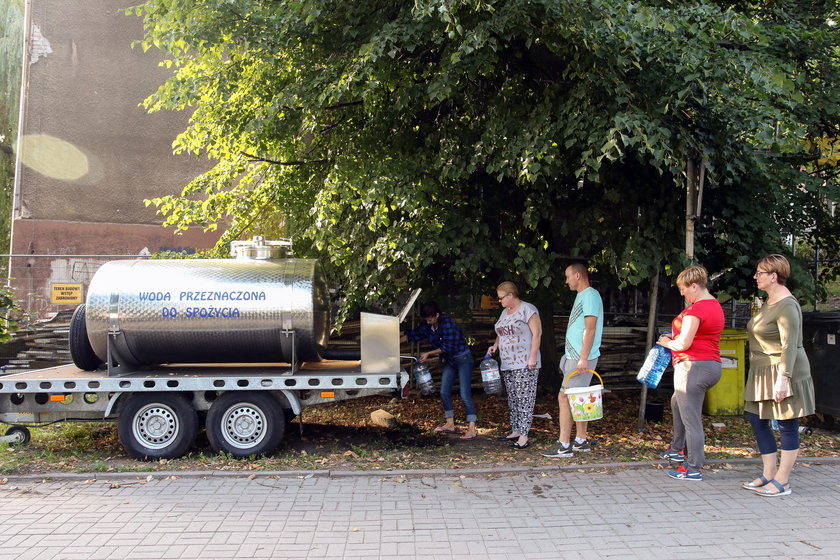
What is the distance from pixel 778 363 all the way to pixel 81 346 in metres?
6.69

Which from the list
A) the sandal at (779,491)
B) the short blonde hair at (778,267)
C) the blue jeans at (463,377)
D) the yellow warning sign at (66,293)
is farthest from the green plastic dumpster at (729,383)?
the yellow warning sign at (66,293)

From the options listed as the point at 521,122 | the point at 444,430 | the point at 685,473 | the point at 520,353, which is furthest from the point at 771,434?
the point at 521,122

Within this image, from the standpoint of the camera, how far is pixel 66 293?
1323cm

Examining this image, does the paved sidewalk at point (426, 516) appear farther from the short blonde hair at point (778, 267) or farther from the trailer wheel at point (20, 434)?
the short blonde hair at point (778, 267)

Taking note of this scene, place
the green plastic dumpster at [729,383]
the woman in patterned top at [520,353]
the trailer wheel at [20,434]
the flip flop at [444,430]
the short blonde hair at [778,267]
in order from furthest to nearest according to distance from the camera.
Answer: the green plastic dumpster at [729,383] → the flip flop at [444,430] → the trailer wheel at [20,434] → the woman in patterned top at [520,353] → the short blonde hair at [778,267]

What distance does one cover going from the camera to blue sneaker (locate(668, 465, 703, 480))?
5891 mm

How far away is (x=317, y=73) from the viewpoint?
752cm

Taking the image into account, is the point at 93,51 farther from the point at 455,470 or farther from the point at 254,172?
the point at 455,470

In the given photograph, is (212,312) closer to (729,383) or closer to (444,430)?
(444,430)

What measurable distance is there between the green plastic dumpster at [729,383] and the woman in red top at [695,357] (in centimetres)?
296

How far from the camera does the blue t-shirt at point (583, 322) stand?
21.5 feet

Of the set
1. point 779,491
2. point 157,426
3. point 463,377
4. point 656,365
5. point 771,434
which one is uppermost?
point 656,365

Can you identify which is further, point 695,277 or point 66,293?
point 66,293

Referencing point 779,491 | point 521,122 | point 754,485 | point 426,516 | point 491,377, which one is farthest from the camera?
point 491,377
